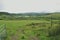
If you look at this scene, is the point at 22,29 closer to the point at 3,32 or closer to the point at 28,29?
the point at 28,29

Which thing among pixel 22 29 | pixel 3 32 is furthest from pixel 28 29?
pixel 3 32

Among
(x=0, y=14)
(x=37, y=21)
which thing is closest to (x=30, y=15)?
(x=37, y=21)

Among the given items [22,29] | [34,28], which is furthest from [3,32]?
[34,28]

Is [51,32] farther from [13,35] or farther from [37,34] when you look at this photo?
[13,35]

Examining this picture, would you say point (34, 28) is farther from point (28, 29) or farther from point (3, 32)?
point (3, 32)
